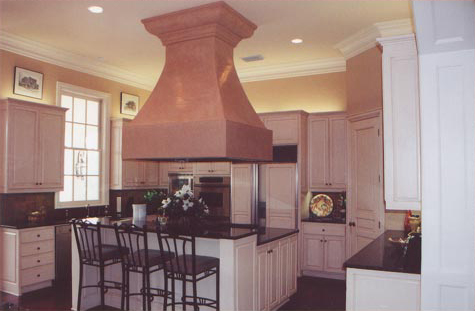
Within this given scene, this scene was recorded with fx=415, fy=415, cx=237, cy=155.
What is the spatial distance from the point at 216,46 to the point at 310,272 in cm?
373

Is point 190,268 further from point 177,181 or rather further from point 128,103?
point 128,103

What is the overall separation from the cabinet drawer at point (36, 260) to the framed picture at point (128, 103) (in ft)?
9.20

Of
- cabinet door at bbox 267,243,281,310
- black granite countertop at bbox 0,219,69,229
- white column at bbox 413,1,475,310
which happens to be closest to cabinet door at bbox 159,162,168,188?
black granite countertop at bbox 0,219,69,229

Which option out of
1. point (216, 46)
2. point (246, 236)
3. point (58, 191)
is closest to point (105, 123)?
point (58, 191)

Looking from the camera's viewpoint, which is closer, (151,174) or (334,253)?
(334,253)

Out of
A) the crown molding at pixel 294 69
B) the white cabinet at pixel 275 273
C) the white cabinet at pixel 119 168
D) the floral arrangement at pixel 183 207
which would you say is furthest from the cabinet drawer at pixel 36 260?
the crown molding at pixel 294 69

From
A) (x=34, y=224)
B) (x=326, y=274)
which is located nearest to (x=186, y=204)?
(x=34, y=224)

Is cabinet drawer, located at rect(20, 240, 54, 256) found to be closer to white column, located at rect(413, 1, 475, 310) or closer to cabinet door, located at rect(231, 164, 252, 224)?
cabinet door, located at rect(231, 164, 252, 224)

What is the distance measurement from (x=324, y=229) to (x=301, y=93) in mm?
2238

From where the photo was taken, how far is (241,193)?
666 cm

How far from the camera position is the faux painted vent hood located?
157 inches

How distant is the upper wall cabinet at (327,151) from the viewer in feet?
20.2

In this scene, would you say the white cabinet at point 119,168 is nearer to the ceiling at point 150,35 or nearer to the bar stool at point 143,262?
the ceiling at point 150,35

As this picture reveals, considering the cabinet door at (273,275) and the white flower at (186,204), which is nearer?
the cabinet door at (273,275)
